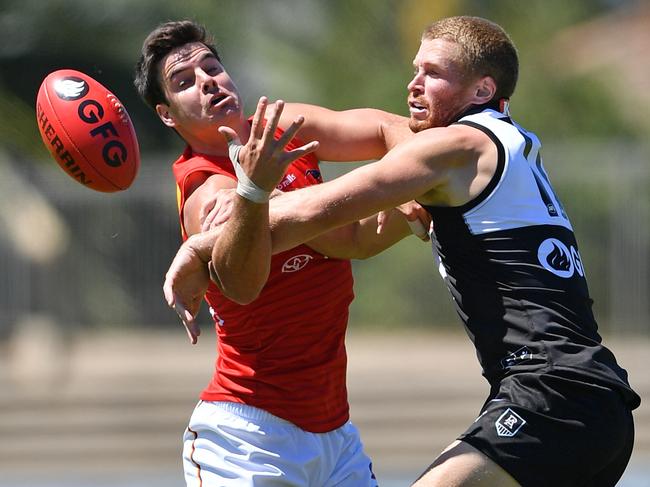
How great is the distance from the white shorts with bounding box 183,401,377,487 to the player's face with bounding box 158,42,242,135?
1128 mm

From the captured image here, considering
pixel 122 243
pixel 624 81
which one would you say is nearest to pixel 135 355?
pixel 122 243

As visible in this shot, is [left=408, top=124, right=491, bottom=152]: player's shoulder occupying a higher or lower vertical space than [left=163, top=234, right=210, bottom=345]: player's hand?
higher

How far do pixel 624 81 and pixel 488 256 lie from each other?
17856mm

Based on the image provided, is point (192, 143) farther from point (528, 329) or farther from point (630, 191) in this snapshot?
point (630, 191)

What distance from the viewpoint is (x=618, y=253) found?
47.3 ft

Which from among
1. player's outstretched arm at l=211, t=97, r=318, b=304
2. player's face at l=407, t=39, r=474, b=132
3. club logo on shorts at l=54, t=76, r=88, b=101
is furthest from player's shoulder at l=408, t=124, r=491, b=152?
club logo on shorts at l=54, t=76, r=88, b=101

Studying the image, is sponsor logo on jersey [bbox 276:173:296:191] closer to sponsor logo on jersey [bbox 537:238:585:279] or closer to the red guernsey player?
the red guernsey player

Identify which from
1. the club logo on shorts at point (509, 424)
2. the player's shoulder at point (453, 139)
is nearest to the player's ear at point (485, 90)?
the player's shoulder at point (453, 139)

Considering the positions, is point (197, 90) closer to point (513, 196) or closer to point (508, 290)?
point (513, 196)

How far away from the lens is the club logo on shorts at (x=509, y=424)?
399 centimetres

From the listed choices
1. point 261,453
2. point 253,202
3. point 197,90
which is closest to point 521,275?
point 253,202

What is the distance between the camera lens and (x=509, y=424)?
13.1 ft

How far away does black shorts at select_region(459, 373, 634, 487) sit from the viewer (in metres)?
3.99

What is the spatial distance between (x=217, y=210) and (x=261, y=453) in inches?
38.5
